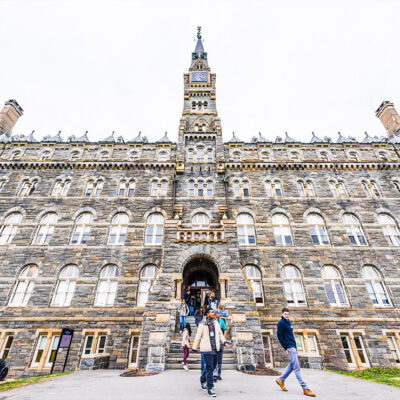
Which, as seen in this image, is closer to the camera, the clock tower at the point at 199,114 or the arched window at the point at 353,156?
the arched window at the point at 353,156

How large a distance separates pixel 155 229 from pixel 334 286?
13158mm

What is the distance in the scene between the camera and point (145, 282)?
15383mm

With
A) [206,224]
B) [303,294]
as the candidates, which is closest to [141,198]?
[206,224]

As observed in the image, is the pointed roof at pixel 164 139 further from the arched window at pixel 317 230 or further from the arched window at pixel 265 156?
the arched window at pixel 317 230

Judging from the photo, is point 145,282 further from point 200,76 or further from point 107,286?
point 200,76

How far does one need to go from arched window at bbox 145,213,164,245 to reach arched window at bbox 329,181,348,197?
1451cm

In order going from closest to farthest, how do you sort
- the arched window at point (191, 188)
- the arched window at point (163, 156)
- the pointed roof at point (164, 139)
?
the arched window at point (191, 188) → the arched window at point (163, 156) → the pointed roof at point (164, 139)

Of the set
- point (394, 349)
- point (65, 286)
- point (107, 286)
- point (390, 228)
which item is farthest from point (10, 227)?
point (390, 228)

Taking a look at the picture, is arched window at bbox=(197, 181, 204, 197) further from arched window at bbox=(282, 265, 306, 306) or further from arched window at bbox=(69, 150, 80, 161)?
arched window at bbox=(69, 150, 80, 161)

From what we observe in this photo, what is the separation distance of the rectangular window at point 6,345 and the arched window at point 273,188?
20.0 meters

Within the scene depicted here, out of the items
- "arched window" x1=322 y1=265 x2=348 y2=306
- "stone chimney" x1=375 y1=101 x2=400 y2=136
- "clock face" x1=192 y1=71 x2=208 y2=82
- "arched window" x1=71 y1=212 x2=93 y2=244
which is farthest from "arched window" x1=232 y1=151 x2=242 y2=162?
"stone chimney" x1=375 y1=101 x2=400 y2=136

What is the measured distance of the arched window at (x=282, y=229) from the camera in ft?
55.5

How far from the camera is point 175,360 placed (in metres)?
9.22

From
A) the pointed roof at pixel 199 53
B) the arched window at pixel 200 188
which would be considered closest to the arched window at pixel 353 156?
the arched window at pixel 200 188
